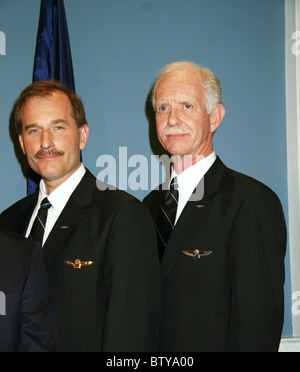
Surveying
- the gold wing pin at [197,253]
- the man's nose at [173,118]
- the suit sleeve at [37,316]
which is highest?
the man's nose at [173,118]

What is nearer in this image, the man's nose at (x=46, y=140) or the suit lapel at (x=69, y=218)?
the suit lapel at (x=69, y=218)

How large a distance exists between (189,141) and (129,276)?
0.62 metres

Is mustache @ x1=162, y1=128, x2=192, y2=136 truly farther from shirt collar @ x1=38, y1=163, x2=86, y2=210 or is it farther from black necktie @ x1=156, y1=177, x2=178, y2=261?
shirt collar @ x1=38, y1=163, x2=86, y2=210

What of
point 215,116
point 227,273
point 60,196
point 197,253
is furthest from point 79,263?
point 215,116

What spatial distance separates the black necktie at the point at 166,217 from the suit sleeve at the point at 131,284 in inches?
4.0

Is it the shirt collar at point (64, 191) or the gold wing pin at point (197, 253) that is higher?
the shirt collar at point (64, 191)

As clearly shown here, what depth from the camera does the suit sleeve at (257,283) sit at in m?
1.61

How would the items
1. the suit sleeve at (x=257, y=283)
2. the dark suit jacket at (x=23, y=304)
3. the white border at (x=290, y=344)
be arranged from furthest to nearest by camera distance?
the white border at (x=290, y=344), the suit sleeve at (x=257, y=283), the dark suit jacket at (x=23, y=304)

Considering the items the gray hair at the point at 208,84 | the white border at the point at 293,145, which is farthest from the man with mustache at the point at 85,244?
the white border at the point at 293,145

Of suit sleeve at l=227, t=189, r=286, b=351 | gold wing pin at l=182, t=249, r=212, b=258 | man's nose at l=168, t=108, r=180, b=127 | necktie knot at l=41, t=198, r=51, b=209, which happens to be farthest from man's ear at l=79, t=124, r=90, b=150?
suit sleeve at l=227, t=189, r=286, b=351

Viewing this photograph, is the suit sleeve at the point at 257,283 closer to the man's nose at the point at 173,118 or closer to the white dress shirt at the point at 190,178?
the white dress shirt at the point at 190,178
